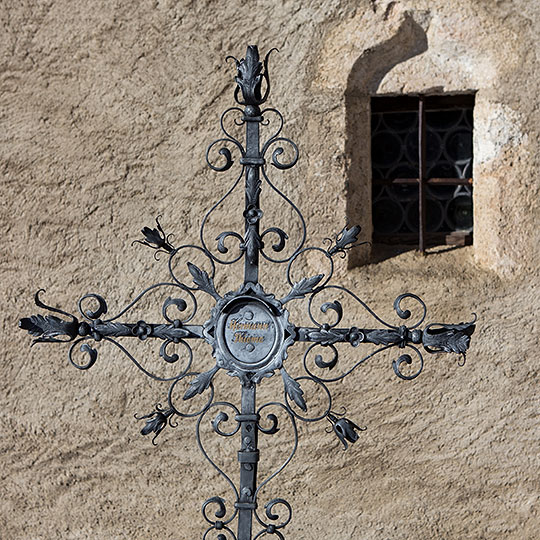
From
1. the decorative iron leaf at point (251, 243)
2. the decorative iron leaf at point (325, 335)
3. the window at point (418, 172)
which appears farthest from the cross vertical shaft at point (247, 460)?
the window at point (418, 172)

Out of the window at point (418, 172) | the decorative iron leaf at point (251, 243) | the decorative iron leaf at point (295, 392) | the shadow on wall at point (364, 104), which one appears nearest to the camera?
the decorative iron leaf at point (295, 392)

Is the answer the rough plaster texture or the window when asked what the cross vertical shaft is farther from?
the window

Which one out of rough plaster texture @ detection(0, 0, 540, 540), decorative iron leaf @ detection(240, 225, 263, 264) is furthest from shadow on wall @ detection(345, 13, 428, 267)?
decorative iron leaf @ detection(240, 225, 263, 264)

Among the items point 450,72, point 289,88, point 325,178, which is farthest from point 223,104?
point 450,72

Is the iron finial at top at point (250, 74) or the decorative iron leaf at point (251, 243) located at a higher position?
Answer: the iron finial at top at point (250, 74)

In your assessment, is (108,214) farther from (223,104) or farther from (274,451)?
(274,451)

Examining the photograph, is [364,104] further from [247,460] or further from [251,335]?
[247,460]

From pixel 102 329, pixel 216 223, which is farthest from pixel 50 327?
pixel 216 223

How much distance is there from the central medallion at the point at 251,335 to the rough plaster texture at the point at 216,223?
110 cm

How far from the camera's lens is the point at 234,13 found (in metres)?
3.30

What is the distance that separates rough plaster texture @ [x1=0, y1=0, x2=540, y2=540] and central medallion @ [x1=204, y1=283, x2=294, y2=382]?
110cm

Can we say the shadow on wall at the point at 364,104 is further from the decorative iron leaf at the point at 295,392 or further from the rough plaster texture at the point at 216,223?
the decorative iron leaf at the point at 295,392

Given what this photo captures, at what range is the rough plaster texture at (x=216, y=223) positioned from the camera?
3.16 m

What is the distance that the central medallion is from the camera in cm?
212
